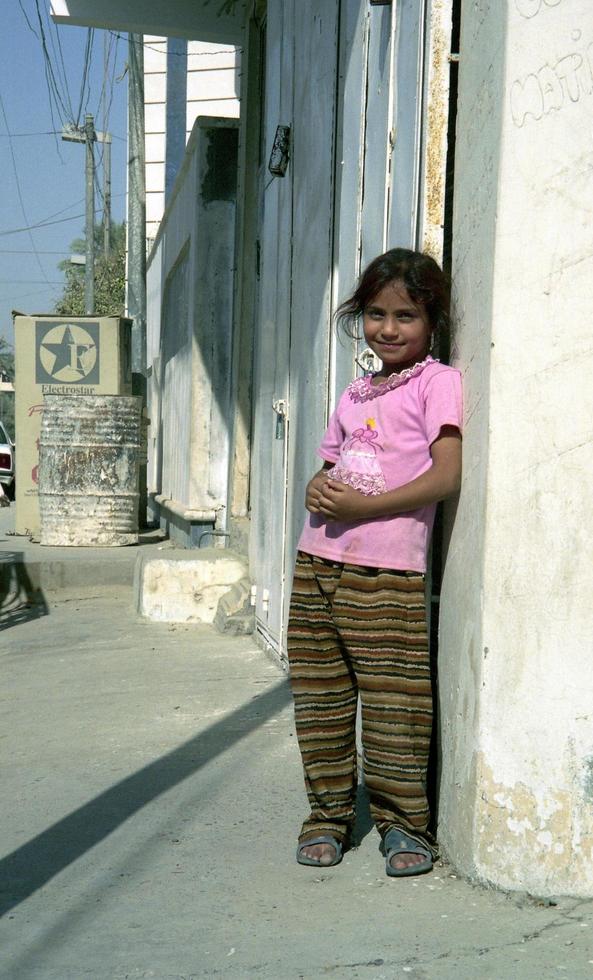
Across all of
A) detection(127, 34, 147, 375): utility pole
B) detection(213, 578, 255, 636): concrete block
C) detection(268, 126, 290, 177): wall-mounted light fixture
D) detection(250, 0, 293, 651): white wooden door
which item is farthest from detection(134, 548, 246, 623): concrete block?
detection(127, 34, 147, 375): utility pole

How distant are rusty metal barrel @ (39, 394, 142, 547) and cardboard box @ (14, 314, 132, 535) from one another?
127 cm

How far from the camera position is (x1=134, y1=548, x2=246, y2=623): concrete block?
22.7 ft

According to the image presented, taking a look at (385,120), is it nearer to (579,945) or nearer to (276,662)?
(579,945)

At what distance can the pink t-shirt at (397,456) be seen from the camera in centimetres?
274

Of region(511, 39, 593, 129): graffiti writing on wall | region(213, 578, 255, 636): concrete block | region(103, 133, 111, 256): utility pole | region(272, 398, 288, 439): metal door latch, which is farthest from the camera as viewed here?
region(103, 133, 111, 256): utility pole

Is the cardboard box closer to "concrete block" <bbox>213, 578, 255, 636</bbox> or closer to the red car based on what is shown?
"concrete block" <bbox>213, 578, 255, 636</bbox>

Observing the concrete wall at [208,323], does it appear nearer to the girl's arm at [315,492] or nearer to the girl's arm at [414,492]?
the girl's arm at [315,492]

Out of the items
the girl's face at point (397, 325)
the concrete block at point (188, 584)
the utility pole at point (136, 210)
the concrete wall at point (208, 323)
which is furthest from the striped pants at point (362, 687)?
the utility pole at point (136, 210)

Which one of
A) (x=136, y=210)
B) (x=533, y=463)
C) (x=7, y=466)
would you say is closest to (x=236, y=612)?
(x=533, y=463)

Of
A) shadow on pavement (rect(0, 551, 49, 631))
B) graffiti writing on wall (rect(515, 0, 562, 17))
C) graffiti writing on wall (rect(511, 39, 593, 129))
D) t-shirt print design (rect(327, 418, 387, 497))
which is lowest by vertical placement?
shadow on pavement (rect(0, 551, 49, 631))

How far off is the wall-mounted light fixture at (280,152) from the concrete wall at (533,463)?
3118 millimetres

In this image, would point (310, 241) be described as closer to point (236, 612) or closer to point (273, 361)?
point (273, 361)

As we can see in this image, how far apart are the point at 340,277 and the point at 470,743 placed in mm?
2033

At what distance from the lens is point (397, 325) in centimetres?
279
